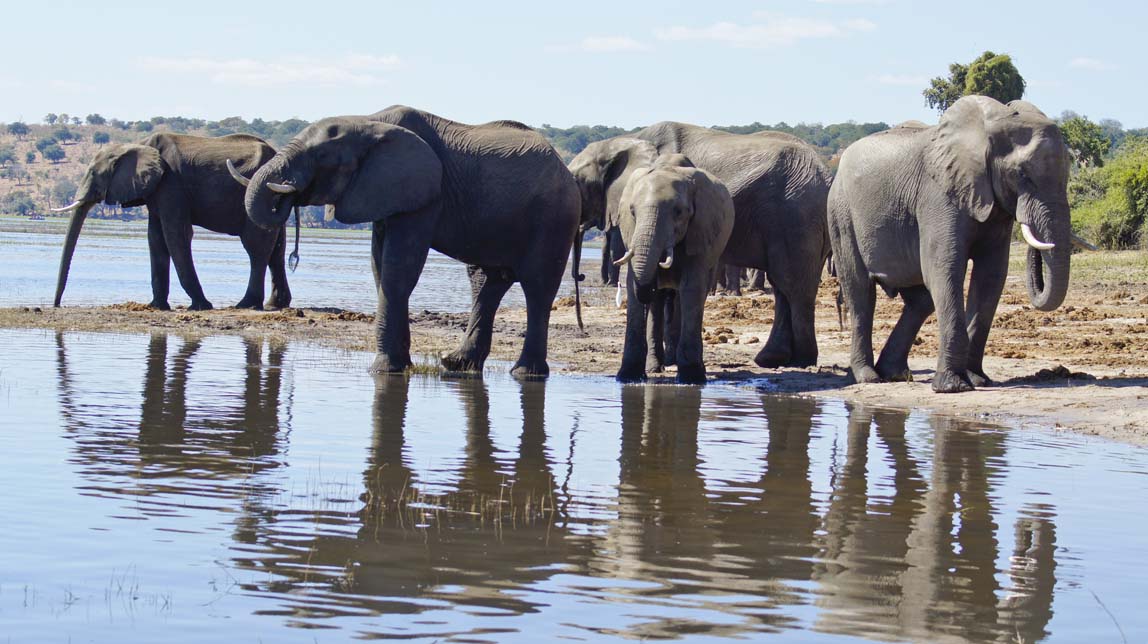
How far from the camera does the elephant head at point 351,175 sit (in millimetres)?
14953

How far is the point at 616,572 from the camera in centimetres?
688

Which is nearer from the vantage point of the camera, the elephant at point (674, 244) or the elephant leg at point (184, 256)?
the elephant at point (674, 244)

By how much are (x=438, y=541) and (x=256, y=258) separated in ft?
55.0

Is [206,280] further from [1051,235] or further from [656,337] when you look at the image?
[1051,235]

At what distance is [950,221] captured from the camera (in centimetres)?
1359

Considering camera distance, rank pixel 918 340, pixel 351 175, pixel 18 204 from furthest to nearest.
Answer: pixel 18 204 → pixel 918 340 → pixel 351 175

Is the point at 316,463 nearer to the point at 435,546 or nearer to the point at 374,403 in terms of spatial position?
the point at 435,546

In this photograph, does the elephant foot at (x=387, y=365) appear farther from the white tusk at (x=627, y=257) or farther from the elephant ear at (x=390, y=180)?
the white tusk at (x=627, y=257)

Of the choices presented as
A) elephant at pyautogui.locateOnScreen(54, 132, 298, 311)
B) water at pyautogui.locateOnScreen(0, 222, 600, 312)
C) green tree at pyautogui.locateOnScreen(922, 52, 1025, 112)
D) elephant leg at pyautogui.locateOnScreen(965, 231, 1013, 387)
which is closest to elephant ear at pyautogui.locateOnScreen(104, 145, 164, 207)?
elephant at pyautogui.locateOnScreen(54, 132, 298, 311)

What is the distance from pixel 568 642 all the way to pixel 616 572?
1.10m

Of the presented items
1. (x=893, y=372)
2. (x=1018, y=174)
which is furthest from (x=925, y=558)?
(x=893, y=372)

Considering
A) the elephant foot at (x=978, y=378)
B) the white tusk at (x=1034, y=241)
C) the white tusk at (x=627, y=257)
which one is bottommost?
the elephant foot at (x=978, y=378)

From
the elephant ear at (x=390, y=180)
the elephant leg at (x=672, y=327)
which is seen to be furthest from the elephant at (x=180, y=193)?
the elephant leg at (x=672, y=327)

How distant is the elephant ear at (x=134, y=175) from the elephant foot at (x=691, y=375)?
11121 millimetres
